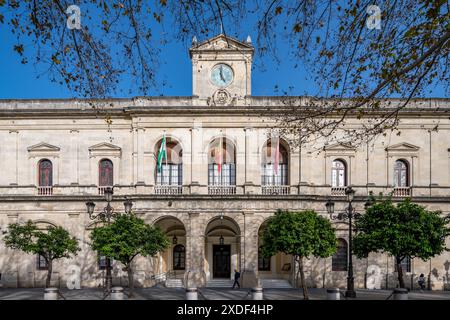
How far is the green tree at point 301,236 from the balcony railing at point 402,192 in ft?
26.1

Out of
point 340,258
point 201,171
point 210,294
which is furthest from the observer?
point 340,258

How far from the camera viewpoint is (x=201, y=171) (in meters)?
24.1

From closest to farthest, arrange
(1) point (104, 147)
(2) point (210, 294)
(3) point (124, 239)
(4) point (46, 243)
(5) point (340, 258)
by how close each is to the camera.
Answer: (3) point (124, 239)
(4) point (46, 243)
(2) point (210, 294)
(5) point (340, 258)
(1) point (104, 147)

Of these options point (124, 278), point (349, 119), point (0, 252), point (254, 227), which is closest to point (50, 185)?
point (0, 252)

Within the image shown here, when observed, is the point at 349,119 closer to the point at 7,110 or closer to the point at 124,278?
the point at 124,278

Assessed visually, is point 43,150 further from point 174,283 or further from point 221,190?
point 174,283

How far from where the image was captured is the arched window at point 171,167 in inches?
1001

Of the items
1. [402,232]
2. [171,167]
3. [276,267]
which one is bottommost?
[276,267]

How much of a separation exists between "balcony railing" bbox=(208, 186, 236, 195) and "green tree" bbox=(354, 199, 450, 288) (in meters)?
8.05

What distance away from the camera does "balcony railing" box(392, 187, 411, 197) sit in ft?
79.9

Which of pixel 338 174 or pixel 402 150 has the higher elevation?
pixel 402 150

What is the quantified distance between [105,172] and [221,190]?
7.01 meters

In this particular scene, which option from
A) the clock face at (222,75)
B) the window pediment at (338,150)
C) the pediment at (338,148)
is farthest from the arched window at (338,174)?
the clock face at (222,75)

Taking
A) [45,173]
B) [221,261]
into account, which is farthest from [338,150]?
[45,173]
